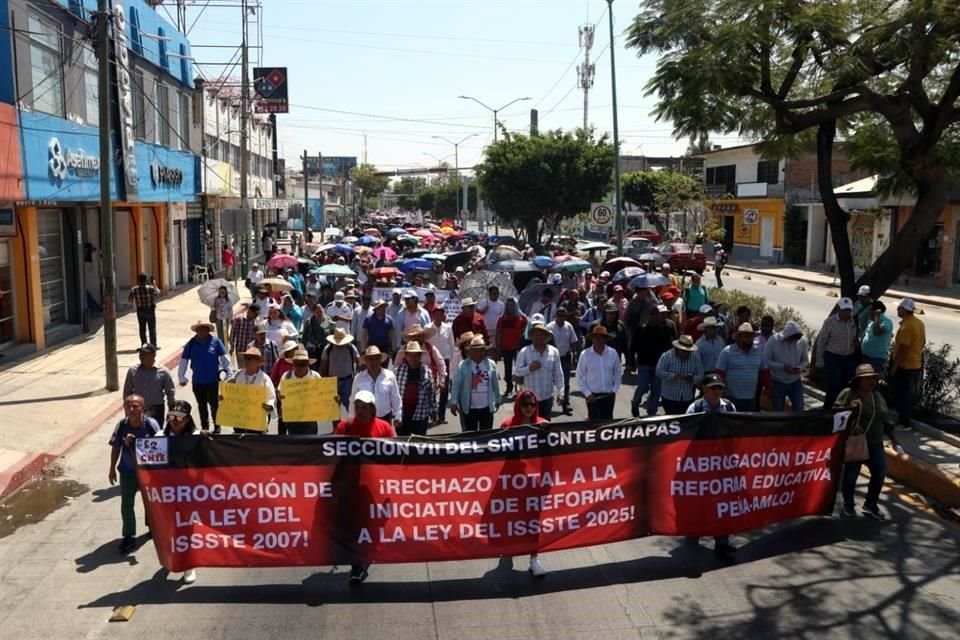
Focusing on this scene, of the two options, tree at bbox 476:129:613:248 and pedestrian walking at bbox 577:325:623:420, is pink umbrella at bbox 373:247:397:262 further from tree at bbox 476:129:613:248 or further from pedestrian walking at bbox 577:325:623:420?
pedestrian walking at bbox 577:325:623:420

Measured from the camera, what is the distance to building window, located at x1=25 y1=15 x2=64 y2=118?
667 inches

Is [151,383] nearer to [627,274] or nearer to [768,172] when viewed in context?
[627,274]

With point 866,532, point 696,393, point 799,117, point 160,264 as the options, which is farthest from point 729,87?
point 160,264

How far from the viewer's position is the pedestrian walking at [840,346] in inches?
460

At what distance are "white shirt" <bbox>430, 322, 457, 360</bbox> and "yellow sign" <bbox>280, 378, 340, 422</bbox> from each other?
344 cm

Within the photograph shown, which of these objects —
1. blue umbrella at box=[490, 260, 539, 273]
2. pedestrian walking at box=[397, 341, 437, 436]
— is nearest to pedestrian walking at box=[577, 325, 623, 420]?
pedestrian walking at box=[397, 341, 437, 436]

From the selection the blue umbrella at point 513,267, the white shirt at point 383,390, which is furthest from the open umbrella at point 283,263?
the white shirt at point 383,390

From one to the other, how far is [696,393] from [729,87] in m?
5.08

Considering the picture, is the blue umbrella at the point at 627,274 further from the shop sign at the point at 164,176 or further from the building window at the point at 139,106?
the building window at the point at 139,106

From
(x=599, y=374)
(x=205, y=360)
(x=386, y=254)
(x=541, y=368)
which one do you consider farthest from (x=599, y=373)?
(x=386, y=254)

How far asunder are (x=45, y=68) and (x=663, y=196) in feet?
106

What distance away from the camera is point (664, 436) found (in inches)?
299

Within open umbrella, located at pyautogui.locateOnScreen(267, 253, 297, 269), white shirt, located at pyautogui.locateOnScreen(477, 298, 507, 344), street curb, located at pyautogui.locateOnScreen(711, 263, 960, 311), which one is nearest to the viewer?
white shirt, located at pyautogui.locateOnScreen(477, 298, 507, 344)

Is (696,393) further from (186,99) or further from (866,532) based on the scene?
(186,99)
